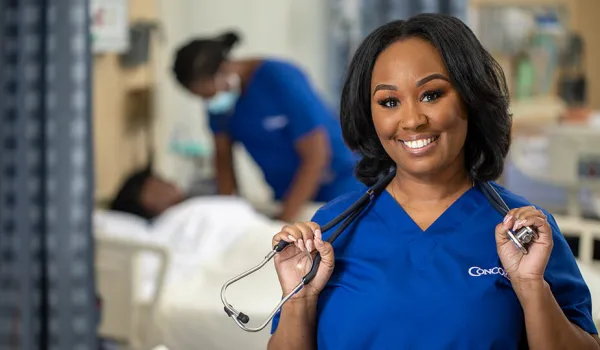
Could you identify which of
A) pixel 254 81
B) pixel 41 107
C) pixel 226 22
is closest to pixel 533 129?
pixel 254 81

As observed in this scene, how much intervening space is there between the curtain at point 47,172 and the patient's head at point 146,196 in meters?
0.98

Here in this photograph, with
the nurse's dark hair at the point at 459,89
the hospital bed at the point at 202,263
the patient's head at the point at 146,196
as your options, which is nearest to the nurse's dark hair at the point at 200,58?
the hospital bed at the point at 202,263

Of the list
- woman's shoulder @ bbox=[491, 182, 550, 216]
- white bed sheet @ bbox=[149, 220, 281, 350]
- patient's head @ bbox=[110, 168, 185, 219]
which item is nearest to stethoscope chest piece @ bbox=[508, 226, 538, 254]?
woman's shoulder @ bbox=[491, 182, 550, 216]

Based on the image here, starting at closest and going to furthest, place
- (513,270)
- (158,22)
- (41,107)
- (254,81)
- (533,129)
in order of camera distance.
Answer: (513,270), (41,107), (254,81), (533,129), (158,22)

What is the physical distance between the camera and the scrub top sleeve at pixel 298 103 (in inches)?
108

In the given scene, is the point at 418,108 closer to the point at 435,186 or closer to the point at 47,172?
the point at 435,186

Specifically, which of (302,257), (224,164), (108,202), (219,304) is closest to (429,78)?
(302,257)

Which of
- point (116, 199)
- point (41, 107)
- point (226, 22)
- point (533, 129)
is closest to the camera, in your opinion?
point (41, 107)

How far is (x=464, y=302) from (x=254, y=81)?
6.31 ft

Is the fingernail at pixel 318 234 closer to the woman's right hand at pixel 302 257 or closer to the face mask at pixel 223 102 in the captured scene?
the woman's right hand at pixel 302 257

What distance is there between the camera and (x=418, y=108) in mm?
993

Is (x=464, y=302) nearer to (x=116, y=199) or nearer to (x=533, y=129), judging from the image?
(x=116, y=199)

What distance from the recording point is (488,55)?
102 centimetres

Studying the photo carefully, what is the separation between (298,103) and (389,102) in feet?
5.68
